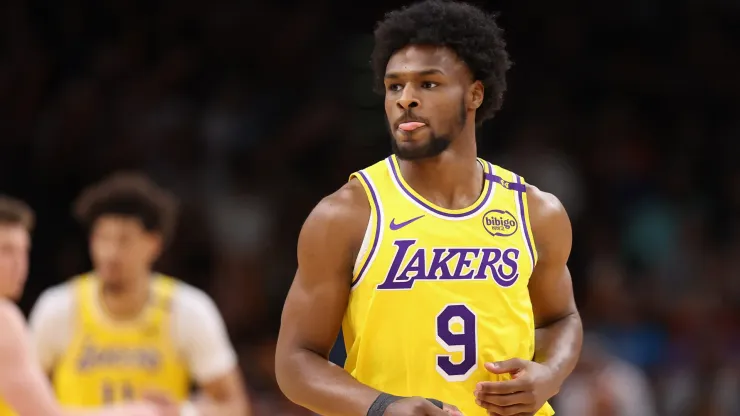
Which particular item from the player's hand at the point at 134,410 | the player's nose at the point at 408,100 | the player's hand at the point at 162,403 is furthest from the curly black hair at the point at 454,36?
the player's hand at the point at 162,403

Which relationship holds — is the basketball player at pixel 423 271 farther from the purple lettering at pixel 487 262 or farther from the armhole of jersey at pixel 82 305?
the armhole of jersey at pixel 82 305

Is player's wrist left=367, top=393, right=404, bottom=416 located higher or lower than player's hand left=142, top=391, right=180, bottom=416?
higher

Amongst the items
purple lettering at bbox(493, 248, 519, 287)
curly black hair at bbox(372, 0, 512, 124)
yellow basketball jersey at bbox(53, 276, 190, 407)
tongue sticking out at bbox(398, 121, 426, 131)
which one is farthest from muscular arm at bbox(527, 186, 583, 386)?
yellow basketball jersey at bbox(53, 276, 190, 407)

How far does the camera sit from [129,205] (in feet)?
21.0

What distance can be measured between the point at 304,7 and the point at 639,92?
118 inches

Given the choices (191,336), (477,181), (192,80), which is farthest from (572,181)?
(477,181)

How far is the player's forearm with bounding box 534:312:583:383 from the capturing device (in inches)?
146

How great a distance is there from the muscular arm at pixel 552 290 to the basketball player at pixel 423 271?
0.07 metres

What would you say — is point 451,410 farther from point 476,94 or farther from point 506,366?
point 476,94

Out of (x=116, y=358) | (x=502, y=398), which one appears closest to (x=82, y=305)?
(x=116, y=358)

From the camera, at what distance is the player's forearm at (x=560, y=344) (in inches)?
146

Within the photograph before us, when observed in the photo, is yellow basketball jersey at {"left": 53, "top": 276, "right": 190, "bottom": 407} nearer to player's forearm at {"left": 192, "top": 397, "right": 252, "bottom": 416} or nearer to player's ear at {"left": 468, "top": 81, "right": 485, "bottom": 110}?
player's forearm at {"left": 192, "top": 397, "right": 252, "bottom": 416}

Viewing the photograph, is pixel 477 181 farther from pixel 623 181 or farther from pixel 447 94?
pixel 623 181

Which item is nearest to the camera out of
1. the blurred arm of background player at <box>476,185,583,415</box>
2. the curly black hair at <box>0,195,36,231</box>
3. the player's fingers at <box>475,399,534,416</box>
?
the player's fingers at <box>475,399,534,416</box>
